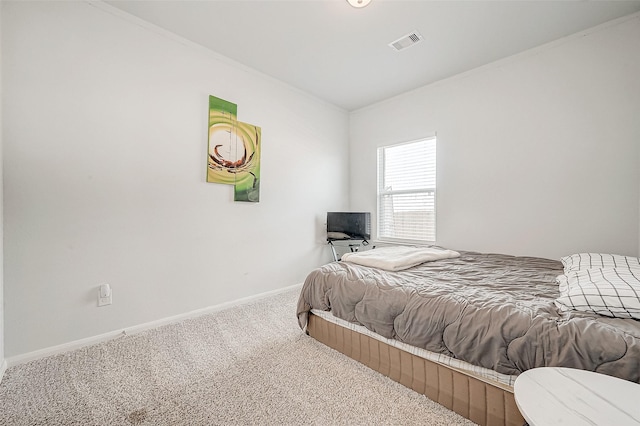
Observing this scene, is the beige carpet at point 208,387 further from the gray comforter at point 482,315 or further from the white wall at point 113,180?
the white wall at point 113,180

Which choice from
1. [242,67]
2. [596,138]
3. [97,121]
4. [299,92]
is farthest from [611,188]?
[97,121]

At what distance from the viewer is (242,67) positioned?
2.91 m

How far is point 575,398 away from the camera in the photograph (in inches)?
30.2

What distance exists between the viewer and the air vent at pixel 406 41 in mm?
2422

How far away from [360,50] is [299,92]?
3.65 feet

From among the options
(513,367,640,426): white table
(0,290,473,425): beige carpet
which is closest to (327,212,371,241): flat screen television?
(0,290,473,425): beige carpet

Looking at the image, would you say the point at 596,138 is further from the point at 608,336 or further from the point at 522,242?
the point at 608,336

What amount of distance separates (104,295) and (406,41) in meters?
3.46

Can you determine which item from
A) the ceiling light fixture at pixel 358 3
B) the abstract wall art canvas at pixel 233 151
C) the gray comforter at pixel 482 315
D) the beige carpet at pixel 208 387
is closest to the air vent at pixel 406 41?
the ceiling light fixture at pixel 358 3

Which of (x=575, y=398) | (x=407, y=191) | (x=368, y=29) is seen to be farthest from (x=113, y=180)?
(x=407, y=191)

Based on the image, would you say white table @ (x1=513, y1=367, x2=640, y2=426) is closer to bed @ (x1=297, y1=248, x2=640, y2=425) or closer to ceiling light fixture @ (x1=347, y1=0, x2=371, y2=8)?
bed @ (x1=297, y1=248, x2=640, y2=425)

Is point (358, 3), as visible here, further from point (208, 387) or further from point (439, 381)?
point (208, 387)

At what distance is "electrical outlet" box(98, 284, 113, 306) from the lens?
2029mm

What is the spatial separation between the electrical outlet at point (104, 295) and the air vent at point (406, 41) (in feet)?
10.9
